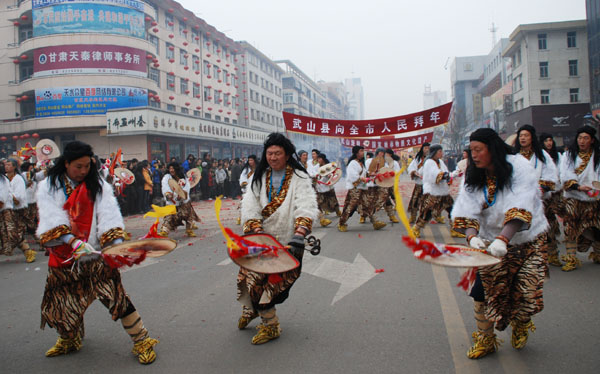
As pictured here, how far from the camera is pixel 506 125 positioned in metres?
42.2

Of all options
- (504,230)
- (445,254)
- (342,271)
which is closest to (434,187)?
(342,271)

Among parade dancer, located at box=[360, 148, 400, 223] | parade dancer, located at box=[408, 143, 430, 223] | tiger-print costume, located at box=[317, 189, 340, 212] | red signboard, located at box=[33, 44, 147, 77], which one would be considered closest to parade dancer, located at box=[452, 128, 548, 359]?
parade dancer, located at box=[408, 143, 430, 223]

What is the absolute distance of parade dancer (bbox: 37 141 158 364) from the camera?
10.9 ft

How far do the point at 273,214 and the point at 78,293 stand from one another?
1.59 metres

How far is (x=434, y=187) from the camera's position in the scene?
8.41 meters

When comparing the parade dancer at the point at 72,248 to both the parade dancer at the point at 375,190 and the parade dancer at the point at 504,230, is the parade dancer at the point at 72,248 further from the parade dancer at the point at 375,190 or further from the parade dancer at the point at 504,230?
the parade dancer at the point at 375,190

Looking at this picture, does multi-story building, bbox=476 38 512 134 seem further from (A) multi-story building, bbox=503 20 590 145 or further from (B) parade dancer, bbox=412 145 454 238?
(B) parade dancer, bbox=412 145 454 238

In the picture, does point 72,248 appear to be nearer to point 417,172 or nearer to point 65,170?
point 65,170

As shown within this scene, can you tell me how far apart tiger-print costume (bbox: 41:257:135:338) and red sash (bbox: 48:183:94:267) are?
0.09 metres

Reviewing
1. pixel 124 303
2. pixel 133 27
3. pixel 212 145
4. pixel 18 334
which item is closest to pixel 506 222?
pixel 124 303

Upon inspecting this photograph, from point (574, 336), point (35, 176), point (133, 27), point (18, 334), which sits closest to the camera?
point (574, 336)

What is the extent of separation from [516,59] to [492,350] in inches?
1729

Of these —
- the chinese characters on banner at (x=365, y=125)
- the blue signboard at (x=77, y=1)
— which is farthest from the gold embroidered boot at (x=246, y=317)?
the blue signboard at (x=77, y=1)

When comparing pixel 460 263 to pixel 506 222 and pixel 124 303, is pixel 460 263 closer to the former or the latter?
pixel 506 222
